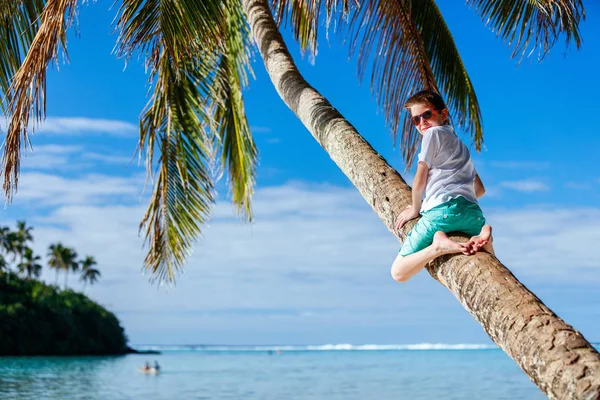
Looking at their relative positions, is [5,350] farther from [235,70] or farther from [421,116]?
[421,116]

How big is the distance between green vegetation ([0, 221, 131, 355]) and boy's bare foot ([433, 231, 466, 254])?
53.0 metres

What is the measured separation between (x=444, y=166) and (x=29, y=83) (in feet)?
12.5

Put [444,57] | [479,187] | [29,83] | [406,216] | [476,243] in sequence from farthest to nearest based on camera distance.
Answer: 1. [444,57]
2. [29,83]
3. [479,187]
4. [406,216]
5. [476,243]

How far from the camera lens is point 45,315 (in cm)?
5531

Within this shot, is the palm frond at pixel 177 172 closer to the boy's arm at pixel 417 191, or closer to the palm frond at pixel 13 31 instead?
the palm frond at pixel 13 31

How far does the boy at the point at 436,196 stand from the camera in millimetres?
3369

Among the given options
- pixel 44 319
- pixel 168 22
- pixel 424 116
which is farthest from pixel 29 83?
pixel 44 319

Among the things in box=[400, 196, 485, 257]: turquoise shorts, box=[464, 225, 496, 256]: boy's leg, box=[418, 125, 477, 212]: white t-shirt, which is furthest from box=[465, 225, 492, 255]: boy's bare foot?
box=[418, 125, 477, 212]: white t-shirt

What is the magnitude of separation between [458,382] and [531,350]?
132 ft

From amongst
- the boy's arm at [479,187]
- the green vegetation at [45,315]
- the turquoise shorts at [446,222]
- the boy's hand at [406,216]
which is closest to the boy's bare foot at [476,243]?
the turquoise shorts at [446,222]

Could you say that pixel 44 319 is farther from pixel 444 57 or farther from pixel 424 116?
pixel 424 116

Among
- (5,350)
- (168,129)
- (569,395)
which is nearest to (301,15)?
(168,129)

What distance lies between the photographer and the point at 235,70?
9539 millimetres

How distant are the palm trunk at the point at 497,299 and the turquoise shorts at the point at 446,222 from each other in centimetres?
14
